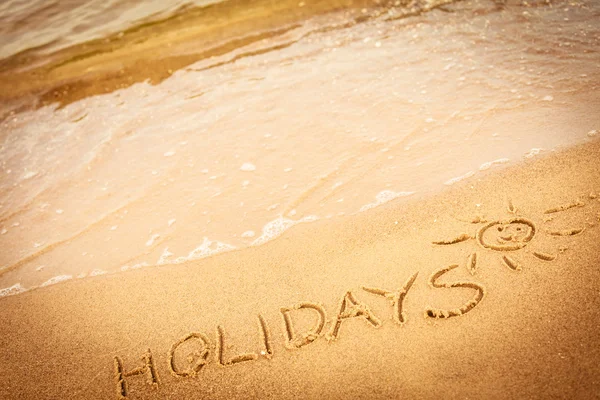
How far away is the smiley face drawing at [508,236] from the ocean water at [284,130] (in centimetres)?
47

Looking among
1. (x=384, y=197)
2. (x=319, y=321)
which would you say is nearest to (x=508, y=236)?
(x=384, y=197)

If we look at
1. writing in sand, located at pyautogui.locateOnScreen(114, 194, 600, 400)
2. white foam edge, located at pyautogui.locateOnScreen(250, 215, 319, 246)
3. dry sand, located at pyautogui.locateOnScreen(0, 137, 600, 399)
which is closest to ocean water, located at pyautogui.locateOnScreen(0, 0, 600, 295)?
white foam edge, located at pyautogui.locateOnScreen(250, 215, 319, 246)

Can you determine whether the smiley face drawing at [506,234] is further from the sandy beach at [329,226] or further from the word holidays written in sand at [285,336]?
the word holidays written in sand at [285,336]

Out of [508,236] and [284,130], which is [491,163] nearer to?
[508,236]

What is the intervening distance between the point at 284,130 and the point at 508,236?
217cm

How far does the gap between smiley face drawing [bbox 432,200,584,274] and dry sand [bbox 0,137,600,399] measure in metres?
0.01

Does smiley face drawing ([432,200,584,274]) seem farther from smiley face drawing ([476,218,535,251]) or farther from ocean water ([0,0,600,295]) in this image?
ocean water ([0,0,600,295])

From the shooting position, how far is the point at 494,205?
2.46m

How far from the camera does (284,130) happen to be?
364cm

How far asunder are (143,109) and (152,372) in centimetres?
341

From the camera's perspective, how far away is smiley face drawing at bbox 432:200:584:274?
7.06 feet

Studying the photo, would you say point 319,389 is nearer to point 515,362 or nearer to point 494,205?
point 515,362

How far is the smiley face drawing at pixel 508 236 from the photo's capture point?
2.15 m

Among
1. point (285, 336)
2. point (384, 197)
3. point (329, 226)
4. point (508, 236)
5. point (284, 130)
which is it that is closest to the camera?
point (285, 336)
